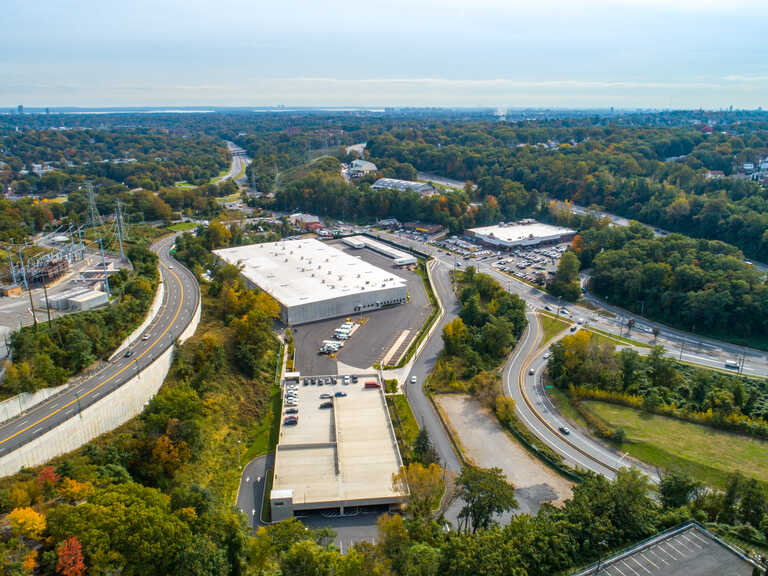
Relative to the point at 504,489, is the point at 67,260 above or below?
above

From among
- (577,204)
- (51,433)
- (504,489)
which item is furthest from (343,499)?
(577,204)

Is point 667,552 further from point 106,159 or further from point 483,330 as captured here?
point 106,159

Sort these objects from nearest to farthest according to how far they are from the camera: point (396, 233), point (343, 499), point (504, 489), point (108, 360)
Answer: point (504, 489)
point (343, 499)
point (108, 360)
point (396, 233)

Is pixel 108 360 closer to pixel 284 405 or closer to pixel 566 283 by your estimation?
pixel 284 405

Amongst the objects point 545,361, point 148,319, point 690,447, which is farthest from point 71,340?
point 690,447

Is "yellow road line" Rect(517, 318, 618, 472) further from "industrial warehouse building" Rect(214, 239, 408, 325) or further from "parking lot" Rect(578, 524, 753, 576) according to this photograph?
→ "industrial warehouse building" Rect(214, 239, 408, 325)

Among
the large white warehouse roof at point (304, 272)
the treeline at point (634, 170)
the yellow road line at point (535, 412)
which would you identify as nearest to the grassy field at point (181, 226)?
the large white warehouse roof at point (304, 272)
